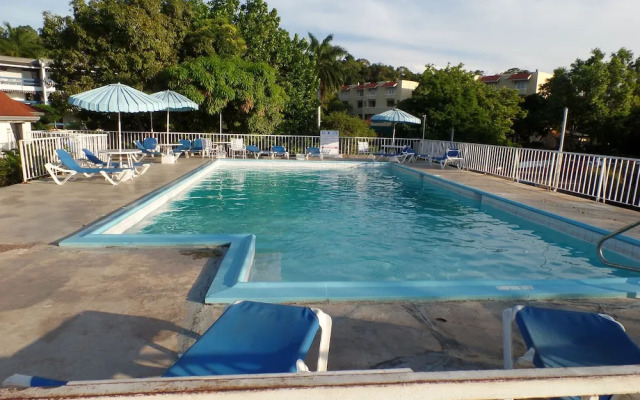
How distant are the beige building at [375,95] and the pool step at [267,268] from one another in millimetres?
43676

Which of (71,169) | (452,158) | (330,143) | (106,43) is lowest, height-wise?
(71,169)

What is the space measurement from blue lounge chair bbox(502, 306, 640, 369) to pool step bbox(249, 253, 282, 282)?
2813 mm

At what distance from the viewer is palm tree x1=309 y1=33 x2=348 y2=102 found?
1559 inches

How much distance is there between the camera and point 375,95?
53875 millimetres

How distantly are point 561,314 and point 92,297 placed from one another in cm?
339

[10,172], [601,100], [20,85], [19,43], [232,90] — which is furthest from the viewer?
[19,43]

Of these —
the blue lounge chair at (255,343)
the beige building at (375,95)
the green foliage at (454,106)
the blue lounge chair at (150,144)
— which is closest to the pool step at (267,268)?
the blue lounge chair at (255,343)

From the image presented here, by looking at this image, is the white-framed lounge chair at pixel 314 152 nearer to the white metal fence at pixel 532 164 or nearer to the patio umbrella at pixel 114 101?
the white metal fence at pixel 532 164

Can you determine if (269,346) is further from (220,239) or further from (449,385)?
(220,239)

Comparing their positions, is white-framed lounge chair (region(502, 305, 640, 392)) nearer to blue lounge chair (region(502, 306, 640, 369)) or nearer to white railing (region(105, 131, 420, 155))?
blue lounge chair (region(502, 306, 640, 369))

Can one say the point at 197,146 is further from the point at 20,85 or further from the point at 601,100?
the point at 20,85

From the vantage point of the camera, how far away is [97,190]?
26.8 feet

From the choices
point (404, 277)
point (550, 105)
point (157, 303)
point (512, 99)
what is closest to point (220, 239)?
point (157, 303)

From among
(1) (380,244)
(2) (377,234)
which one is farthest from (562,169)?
(1) (380,244)
